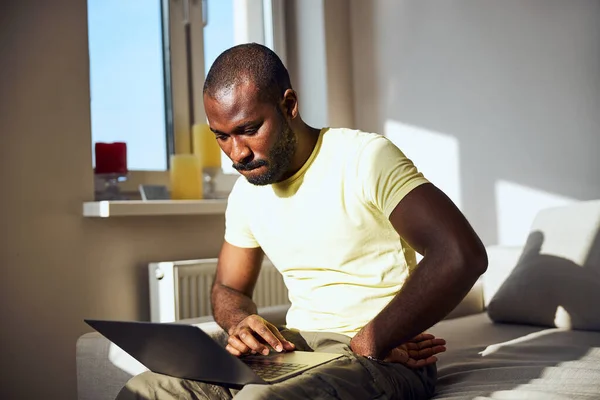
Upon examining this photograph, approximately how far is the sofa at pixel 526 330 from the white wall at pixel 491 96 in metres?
0.33

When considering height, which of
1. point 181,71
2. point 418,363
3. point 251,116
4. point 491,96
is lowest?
point 418,363

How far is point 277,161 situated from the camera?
1526mm

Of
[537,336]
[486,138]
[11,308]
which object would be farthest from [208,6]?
[537,336]

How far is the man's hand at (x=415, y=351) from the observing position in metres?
1.36

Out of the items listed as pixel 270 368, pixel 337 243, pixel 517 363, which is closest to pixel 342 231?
pixel 337 243

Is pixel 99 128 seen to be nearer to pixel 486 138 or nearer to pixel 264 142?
pixel 264 142

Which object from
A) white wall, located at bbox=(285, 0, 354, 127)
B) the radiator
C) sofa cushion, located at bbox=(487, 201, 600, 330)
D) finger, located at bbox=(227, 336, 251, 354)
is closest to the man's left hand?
finger, located at bbox=(227, 336, 251, 354)

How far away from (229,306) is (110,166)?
0.91 metres

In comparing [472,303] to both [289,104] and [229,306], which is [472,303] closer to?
[229,306]

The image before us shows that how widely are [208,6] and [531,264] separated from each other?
63.0 inches

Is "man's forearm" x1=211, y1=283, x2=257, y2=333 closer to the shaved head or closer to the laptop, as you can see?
the laptop

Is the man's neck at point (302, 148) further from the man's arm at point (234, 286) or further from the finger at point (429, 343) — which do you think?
the finger at point (429, 343)

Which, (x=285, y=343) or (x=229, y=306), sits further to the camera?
(x=229, y=306)

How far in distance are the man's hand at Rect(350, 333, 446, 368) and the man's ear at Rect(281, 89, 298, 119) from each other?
1.68ft
